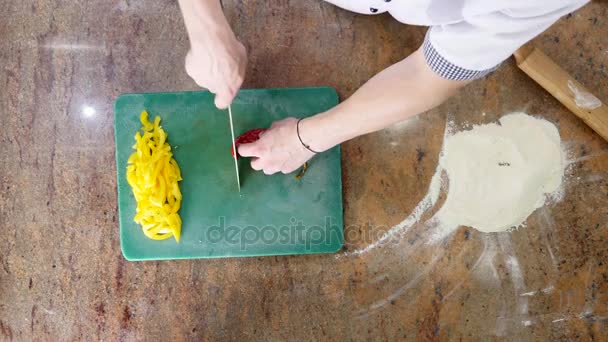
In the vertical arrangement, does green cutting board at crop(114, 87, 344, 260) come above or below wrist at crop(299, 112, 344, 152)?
below

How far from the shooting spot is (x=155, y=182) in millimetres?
1376

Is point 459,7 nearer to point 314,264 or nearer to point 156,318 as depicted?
point 314,264

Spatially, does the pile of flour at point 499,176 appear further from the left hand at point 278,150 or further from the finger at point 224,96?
the finger at point 224,96

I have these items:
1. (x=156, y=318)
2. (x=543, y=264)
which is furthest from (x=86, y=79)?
(x=543, y=264)

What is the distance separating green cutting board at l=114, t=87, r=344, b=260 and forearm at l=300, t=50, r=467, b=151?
251 mm

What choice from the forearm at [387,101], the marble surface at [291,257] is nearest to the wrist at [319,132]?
the forearm at [387,101]

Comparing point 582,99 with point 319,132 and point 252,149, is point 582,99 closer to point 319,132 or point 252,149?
point 319,132

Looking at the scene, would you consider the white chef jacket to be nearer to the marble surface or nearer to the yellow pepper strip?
the marble surface

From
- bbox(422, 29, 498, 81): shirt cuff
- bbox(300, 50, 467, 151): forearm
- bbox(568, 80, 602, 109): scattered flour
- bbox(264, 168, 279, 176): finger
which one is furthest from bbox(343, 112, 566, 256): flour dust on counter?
bbox(422, 29, 498, 81): shirt cuff

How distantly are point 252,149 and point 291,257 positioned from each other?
359 millimetres

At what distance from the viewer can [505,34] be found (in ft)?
2.58

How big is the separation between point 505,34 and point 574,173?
0.93 m

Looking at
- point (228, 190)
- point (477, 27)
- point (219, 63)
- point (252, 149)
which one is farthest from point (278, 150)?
point (477, 27)

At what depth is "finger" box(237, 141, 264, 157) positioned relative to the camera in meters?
1.38
